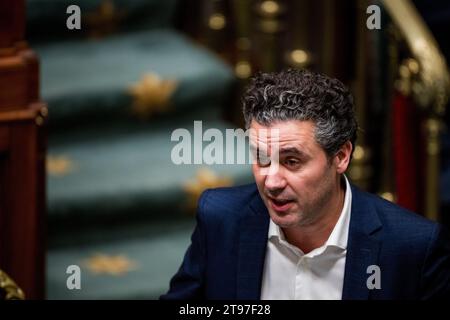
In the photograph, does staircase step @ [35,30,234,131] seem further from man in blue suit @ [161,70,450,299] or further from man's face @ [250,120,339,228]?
man's face @ [250,120,339,228]

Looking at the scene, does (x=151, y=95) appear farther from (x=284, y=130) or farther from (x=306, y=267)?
(x=284, y=130)

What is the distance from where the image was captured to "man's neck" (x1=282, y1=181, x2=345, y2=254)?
3.37 m

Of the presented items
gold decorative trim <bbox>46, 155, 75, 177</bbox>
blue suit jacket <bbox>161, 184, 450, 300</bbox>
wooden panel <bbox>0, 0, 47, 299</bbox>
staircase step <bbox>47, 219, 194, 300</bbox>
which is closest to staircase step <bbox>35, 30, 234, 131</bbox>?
gold decorative trim <bbox>46, 155, 75, 177</bbox>

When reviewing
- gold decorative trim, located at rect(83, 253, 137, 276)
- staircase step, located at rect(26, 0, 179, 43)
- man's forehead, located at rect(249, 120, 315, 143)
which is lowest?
gold decorative trim, located at rect(83, 253, 137, 276)

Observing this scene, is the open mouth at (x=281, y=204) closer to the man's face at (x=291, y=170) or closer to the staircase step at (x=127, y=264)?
the man's face at (x=291, y=170)

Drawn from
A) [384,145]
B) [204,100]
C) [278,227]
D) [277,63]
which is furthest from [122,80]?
[278,227]

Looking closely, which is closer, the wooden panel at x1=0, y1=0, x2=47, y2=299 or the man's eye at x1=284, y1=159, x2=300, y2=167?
the man's eye at x1=284, y1=159, x2=300, y2=167

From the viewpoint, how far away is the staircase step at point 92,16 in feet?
18.4

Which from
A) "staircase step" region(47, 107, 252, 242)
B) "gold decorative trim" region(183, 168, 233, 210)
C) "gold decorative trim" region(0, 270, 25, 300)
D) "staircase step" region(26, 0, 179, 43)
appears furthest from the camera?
"staircase step" region(26, 0, 179, 43)

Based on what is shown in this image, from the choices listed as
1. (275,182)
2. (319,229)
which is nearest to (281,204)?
(275,182)

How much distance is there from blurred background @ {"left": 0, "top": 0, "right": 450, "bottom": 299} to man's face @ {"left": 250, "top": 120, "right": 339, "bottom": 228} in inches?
54.0

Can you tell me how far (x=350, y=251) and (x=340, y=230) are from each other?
60 mm

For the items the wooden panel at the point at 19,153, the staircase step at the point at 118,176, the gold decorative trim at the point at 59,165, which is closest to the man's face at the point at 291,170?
the wooden panel at the point at 19,153

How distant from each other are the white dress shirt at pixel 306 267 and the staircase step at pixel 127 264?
1.47 meters
